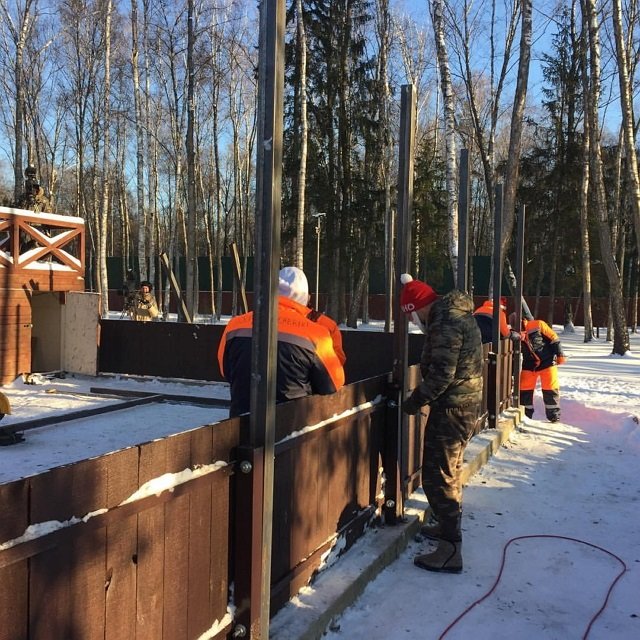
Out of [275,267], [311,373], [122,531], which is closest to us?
[122,531]

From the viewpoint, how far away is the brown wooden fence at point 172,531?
165cm

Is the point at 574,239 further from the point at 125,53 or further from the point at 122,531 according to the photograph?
the point at 122,531

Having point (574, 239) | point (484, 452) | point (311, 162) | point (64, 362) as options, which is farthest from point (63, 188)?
point (484, 452)

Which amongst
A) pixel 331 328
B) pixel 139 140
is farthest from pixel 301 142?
pixel 331 328

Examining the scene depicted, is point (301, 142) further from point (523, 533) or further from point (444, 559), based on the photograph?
point (444, 559)

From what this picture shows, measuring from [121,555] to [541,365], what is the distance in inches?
290

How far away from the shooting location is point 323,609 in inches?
115

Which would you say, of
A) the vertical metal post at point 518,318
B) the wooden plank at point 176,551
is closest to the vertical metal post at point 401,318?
the wooden plank at point 176,551

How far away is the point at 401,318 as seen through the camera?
406 cm

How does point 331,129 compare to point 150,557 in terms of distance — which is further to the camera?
point 331,129

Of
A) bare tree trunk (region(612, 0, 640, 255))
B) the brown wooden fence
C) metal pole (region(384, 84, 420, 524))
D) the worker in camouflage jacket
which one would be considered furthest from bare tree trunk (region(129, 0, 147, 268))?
the brown wooden fence

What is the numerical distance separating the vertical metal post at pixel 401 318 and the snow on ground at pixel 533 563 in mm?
377

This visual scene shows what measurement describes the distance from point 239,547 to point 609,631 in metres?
1.91

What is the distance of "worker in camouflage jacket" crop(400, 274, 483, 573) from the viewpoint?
12.0 feet
